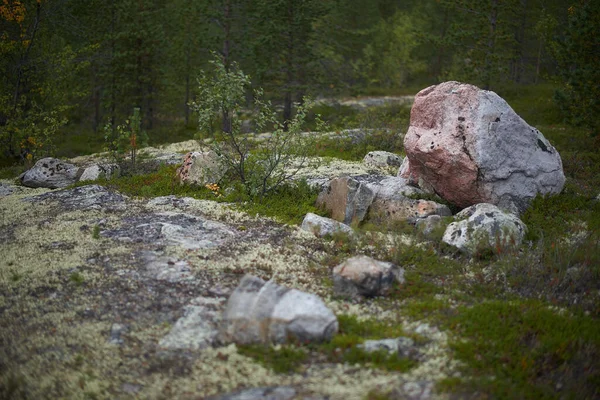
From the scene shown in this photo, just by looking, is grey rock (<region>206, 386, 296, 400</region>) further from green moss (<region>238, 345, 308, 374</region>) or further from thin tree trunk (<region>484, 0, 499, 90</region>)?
thin tree trunk (<region>484, 0, 499, 90</region>)

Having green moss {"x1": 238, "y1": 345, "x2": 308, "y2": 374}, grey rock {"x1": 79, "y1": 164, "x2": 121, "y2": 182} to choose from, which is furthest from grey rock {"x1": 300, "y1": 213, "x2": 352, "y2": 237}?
grey rock {"x1": 79, "y1": 164, "x2": 121, "y2": 182}

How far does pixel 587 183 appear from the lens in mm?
16094

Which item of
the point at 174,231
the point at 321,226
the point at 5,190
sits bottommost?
the point at 5,190

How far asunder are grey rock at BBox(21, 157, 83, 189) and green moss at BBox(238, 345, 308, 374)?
1286 cm

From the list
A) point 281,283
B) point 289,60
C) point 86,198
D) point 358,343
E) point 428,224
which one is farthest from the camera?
point 289,60

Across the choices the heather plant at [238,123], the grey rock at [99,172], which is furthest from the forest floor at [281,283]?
the grey rock at [99,172]

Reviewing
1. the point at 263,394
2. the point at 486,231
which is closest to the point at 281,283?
the point at 263,394

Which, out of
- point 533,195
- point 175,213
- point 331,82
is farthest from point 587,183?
point 331,82

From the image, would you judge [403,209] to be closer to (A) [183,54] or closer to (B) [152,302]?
(B) [152,302]

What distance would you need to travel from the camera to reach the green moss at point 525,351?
20.8 ft

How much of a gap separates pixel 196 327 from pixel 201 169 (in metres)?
8.60

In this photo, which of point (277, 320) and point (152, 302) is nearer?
point (277, 320)

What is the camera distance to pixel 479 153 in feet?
41.0

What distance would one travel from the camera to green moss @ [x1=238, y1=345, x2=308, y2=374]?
22.1 feet
